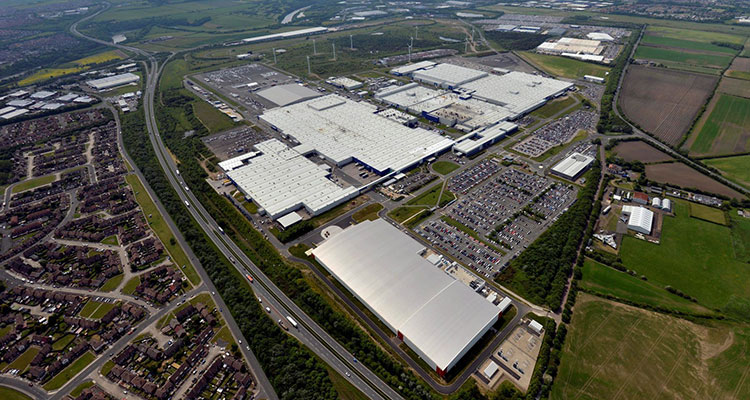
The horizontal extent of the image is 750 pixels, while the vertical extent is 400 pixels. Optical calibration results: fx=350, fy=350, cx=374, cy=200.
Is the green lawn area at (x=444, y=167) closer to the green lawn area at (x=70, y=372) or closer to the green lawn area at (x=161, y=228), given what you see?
the green lawn area at (x=161, y=228)

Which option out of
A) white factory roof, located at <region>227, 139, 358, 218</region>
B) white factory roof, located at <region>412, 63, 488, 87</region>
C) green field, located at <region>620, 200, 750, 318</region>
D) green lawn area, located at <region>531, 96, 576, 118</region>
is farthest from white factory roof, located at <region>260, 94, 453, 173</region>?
green field, located at <region>620, 200, 750, 318</region>

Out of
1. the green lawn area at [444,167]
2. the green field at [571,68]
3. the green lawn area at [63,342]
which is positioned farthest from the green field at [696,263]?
the green field at [571,68]

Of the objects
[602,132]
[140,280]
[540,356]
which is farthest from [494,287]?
[602,132]

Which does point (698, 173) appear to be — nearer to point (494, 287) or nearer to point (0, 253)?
point (494, 287)

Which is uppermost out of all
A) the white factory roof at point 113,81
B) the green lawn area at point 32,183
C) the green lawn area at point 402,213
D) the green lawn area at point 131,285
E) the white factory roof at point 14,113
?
the white factory roof at point 113,81

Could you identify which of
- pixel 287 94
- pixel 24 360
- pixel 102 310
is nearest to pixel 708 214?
pixel 102 310

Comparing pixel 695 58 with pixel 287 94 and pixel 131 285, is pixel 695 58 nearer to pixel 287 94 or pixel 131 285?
pixel 287 94
